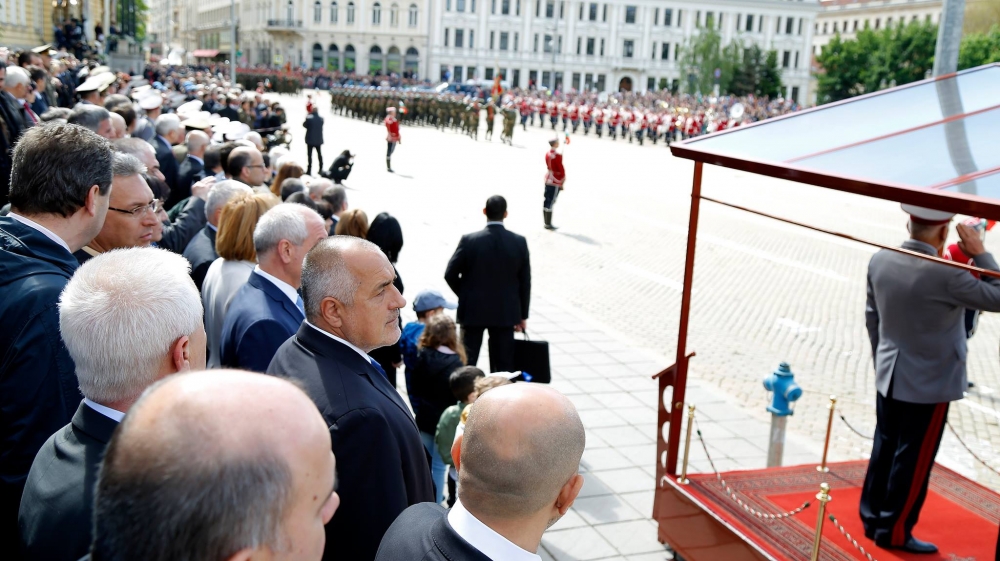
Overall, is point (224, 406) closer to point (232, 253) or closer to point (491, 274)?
point (232, 253)

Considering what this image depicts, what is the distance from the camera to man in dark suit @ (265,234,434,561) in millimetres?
2447

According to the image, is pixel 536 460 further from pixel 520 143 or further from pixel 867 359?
pixel 520 143

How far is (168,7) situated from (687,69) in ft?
285

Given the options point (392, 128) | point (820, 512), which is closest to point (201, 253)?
point (820, 512)

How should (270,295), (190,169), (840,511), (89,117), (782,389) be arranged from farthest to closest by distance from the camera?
(190,169), (89,117), (782,389), (840,511), (270,295)

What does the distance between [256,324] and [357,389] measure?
43.6 inches

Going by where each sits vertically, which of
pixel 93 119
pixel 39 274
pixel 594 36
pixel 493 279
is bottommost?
pixel 493 279

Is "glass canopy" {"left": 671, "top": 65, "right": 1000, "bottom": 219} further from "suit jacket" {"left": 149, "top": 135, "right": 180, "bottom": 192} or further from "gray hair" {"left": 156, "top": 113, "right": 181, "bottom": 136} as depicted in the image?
"gray hair" {"left": 156, "top": 113, "right": 181, "bottom": 136}

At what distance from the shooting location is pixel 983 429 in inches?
279

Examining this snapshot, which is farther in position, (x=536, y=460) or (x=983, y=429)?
(x=983, y=429)

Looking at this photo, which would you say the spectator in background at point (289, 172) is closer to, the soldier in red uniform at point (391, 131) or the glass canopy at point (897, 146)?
the glass canopy at point (897, 146)

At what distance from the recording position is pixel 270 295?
364 cm

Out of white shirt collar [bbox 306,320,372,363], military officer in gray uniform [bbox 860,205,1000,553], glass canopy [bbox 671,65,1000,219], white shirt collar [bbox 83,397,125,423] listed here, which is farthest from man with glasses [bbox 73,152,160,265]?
military officer in gray uniform [bbox 860,205,1000,553]

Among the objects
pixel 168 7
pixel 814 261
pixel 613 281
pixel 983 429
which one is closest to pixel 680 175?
pixel 814 261
